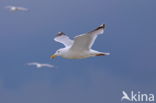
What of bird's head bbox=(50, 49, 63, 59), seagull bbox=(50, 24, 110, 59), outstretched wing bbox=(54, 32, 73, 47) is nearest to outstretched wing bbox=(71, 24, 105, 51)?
seagull bbox=(50, 24, 110, 59)

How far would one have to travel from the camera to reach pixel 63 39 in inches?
554

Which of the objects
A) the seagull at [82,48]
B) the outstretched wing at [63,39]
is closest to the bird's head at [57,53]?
the seagull at [82,48]

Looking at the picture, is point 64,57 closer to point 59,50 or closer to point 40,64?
point 59,50

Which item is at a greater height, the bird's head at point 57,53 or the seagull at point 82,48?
the bird's head at point 57,53

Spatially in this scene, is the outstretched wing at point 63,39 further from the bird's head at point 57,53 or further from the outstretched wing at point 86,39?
the outstretched wing at point 86,39

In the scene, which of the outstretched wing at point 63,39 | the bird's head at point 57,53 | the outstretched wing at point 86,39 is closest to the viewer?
the outstretched wing at point 86,39

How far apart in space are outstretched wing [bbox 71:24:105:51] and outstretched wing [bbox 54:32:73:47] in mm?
791

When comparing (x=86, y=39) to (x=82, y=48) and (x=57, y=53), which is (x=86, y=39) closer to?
(x=82, y=48)

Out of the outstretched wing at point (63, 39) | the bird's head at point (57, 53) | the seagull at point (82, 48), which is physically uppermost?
the outstretched wing at point (63, 39)

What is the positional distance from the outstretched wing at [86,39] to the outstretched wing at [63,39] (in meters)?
0.79

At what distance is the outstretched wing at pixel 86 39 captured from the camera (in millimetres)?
12609

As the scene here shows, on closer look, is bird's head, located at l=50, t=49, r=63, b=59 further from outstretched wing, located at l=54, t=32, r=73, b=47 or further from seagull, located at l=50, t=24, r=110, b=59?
outstretched wing, located at l=54, t=32, r=73, b=47

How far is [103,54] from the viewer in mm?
13023

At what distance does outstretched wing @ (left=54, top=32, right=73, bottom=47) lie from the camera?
1398cm
